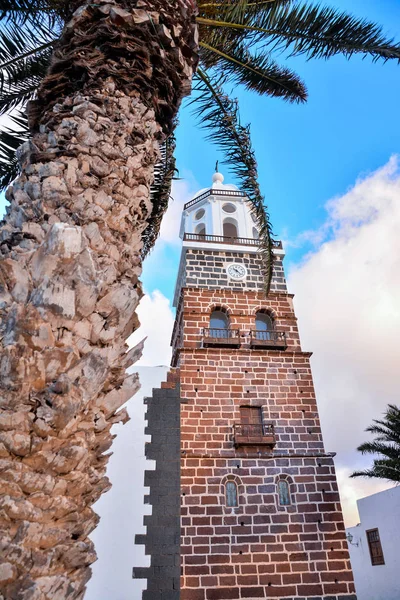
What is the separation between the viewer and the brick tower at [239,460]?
28.8 feet

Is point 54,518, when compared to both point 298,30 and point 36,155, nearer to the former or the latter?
point 36,155

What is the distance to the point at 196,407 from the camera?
10609 mm

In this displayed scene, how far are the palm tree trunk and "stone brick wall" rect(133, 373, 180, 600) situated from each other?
707 centimetres

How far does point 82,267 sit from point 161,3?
2335 mm

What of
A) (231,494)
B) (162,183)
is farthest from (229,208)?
(162,183)

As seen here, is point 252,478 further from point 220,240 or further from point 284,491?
point 220,240

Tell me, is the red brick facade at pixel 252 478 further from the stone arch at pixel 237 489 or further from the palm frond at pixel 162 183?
the palm frond at pixel 162 183

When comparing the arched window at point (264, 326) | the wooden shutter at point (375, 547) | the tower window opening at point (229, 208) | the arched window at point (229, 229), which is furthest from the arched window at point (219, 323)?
the wooden shutter at point (375, 547)

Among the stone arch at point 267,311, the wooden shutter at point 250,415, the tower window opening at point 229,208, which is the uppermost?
the tower window opening at point 229,208

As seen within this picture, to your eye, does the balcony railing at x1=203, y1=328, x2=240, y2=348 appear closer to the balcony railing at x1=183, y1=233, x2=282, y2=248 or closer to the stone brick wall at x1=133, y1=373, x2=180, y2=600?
the stone brick wall at x1=133, y1=373, x2=180, y2=600

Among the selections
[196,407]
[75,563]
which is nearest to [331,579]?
[196,407]

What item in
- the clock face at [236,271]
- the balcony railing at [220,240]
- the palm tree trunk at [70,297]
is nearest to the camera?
the palm tree trunk at [70,297]

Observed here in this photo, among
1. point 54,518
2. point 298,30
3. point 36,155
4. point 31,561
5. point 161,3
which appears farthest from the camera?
point 298,30

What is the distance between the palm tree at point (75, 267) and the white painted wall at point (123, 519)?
6.87 metres
